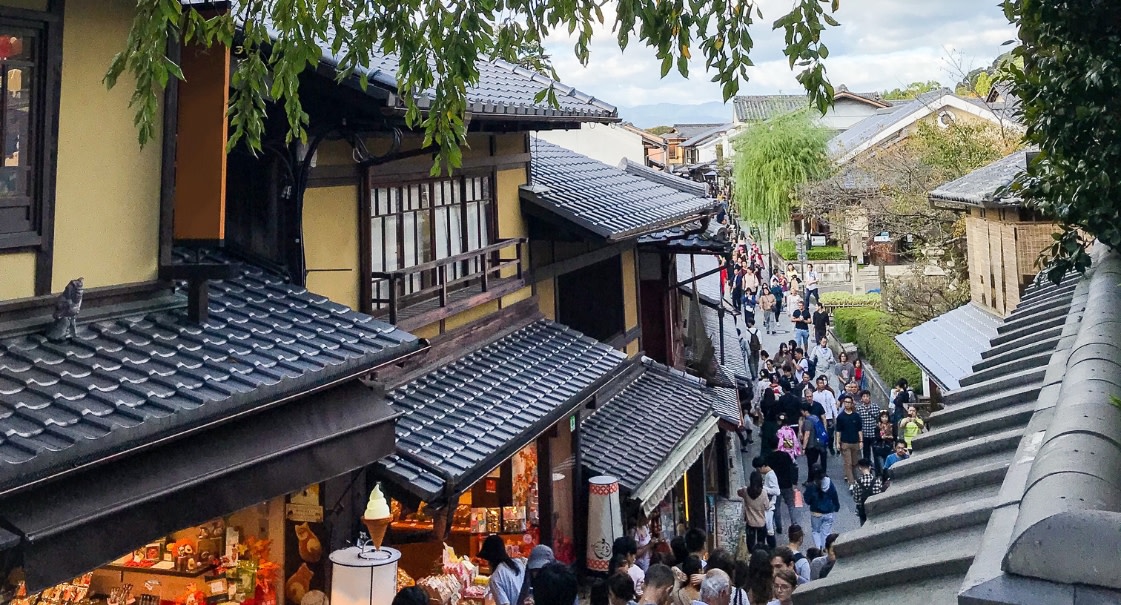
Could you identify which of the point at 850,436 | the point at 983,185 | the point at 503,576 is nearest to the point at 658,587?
the point at 503,576

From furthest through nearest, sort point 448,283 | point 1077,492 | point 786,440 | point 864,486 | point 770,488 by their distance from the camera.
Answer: point 786,440 < point 864,486 < point 770,488 < point 448,283 < point 1077,492

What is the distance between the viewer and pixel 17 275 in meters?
6.00

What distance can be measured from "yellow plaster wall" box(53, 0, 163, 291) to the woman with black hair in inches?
182

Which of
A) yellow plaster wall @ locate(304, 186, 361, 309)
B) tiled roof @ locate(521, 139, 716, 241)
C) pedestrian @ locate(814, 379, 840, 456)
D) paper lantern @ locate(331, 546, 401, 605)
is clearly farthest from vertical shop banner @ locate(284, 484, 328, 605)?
pedestrian @ locate(814, 379, 840, 456)

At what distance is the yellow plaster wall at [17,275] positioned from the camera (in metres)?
5.91

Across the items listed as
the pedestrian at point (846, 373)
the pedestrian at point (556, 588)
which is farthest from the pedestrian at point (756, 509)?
the pedestrian at point (846, 373)

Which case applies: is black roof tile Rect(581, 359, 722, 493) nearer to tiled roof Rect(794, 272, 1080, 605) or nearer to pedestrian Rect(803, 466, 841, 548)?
pedestrian Rect(803, 466, 841, 548)

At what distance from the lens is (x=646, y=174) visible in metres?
24.0

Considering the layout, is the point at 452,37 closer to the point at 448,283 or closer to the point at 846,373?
the point at 448,283

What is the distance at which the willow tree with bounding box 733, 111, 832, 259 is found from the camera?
2179 inches

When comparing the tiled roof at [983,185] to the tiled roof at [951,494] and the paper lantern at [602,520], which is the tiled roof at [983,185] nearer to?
the paper lantern at [602,520]

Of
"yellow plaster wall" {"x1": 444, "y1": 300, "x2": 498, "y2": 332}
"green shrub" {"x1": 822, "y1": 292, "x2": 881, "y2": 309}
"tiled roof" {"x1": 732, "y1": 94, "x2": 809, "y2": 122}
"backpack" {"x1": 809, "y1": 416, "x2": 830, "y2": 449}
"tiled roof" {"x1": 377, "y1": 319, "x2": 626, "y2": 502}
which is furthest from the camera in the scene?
"tiled roof" {"x1": 732, "y1": 94, "x2": 809, "y2": 122}

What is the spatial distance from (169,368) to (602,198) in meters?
10.6

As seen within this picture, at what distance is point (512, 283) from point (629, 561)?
13.6 ft
